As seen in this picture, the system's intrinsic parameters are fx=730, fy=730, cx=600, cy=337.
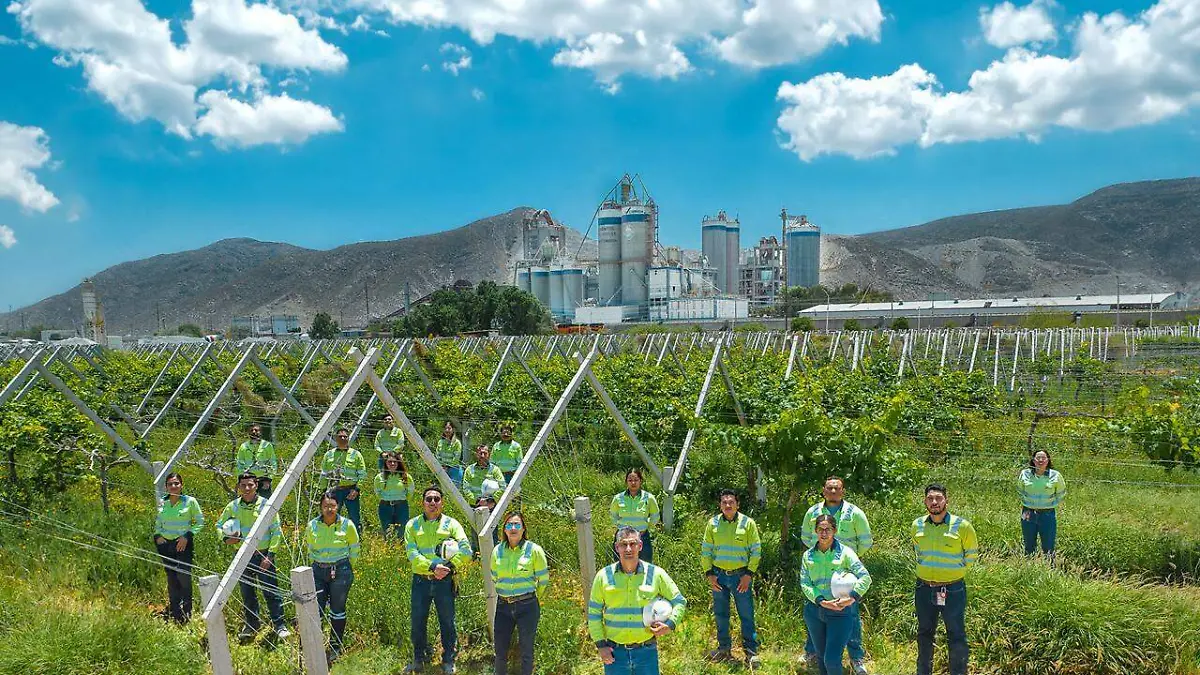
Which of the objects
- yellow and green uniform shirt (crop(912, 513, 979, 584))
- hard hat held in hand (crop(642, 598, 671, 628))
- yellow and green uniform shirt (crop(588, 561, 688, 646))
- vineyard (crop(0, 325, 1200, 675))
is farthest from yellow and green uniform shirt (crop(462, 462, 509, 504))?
yellow and green uniform shirt (crop(912, 513, 979, 584))

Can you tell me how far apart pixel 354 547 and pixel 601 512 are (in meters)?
3.94

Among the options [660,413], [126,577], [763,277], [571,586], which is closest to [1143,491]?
[660,413]

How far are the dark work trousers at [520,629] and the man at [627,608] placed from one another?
2.31 feet

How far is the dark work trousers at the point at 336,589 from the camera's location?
19.0 feet

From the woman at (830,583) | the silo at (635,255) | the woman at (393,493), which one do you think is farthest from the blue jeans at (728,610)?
the silo at (635,255)

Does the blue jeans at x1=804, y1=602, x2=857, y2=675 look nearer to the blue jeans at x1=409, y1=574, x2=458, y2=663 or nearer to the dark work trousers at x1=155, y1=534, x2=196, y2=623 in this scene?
the blue jeans at x1=409, y1=574, x2=458, y2=663

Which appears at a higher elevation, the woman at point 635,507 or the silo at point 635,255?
the silo at point 635,255

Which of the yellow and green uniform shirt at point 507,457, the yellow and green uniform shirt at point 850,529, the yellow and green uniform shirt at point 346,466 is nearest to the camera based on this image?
the yellow and green uniform shirt at point 850,529

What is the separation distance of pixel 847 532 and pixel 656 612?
182 centimetres

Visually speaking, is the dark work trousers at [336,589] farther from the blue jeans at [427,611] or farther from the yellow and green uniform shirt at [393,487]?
the yellow and green uniform shirt at [393,487]

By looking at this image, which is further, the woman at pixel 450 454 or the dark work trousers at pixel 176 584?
the woman at pixel 450 454

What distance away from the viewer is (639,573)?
440cm

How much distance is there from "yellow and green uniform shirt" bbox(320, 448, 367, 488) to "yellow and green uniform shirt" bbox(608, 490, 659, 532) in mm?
3808

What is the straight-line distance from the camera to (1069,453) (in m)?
11.3
